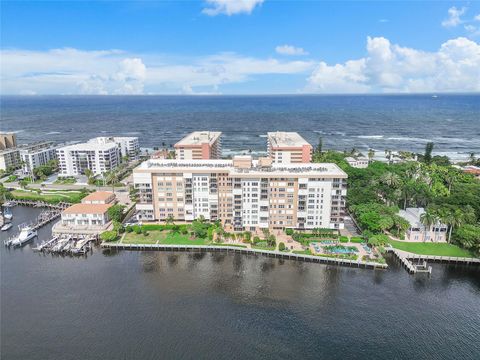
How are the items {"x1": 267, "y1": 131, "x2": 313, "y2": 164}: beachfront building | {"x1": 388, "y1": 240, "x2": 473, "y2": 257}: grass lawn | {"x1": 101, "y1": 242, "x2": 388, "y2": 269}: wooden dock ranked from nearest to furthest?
{"x1": 101, "y1": 242, "x2": 388, "y2": 269}: wooden dock, {"x1": 388, "y1": 240, "x2": 473, "y2": 257}: grass lawn, {"x1": 267, "y1": 131, "x2": 313, "y2": 164}: beachfront building

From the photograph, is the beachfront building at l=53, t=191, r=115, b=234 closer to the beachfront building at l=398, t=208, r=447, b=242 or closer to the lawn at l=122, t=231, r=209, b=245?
the lawn at l=122, t=231, r=209, b=245

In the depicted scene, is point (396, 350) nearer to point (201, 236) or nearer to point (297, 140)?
point (201, 236)

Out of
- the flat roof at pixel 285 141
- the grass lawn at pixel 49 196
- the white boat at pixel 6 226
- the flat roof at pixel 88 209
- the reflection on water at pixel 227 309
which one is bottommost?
the reflection on water at pixel 227 309

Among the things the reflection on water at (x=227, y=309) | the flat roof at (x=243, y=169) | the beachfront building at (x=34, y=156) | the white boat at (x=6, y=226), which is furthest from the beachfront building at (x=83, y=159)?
the reflection on water at (x=227, y=309)

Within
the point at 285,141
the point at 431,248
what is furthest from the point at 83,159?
the point at 431,248

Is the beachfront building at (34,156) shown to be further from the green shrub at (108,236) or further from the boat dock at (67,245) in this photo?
the green shrub at (108,236)

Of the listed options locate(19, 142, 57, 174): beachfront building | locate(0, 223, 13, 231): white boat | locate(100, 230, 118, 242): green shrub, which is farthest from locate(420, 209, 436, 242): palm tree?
locate(19, 142, 57, 174): beachfront building

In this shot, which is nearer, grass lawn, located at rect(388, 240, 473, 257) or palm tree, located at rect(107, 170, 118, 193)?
grass lawn, located at rect(388, 240, 473, 257)
